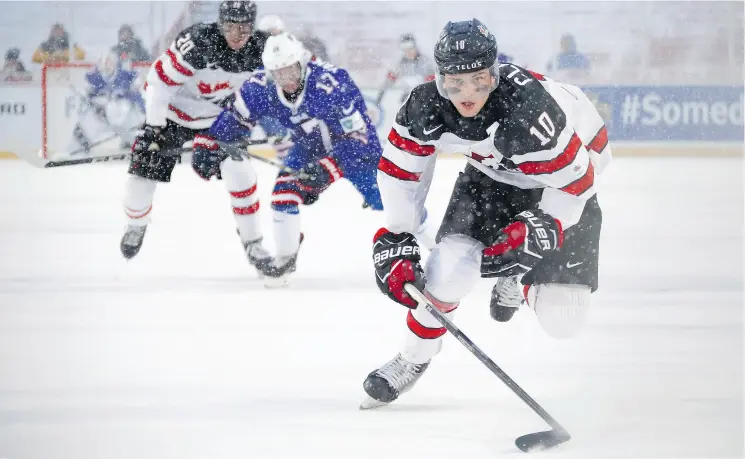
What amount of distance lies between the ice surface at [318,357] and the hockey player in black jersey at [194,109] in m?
0.26

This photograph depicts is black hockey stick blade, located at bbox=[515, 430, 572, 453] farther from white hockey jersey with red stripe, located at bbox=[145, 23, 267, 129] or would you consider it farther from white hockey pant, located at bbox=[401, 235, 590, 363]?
white hockey jersey with red stripe, located at bbox=[145, 23, 267, 129]

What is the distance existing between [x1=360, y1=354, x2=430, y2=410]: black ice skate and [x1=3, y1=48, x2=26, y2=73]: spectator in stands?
333 inches

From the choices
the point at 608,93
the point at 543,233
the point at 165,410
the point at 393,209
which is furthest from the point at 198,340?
the point at 608,93

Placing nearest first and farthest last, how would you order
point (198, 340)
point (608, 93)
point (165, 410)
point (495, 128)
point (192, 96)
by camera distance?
point (495, 128) < point (165, 410) < point (198, 340) < point (192, 96) < point (608, 93)

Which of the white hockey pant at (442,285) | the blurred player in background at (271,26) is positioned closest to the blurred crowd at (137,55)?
the blurred player in background at (271,26)

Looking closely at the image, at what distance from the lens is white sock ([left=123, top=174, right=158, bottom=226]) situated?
4.50 metres

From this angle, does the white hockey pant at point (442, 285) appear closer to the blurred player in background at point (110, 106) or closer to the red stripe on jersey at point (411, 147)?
the red stripe on jersey at point (411, 147)

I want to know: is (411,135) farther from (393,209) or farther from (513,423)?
(513,423)

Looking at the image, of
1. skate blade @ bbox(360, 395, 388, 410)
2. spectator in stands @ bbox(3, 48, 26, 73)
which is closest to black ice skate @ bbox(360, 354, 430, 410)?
skate blade @ bbox(360, 395, 388, 410)

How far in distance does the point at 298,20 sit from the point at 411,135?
8594mm

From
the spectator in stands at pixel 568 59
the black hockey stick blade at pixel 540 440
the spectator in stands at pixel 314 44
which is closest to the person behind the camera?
the black hockey stick blade at pixel 540 440

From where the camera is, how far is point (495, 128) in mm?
2242

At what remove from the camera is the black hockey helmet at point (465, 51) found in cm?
214

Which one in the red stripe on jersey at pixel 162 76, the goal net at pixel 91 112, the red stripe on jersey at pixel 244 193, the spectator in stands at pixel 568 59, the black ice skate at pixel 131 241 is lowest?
the goal net at pixel 91 112
